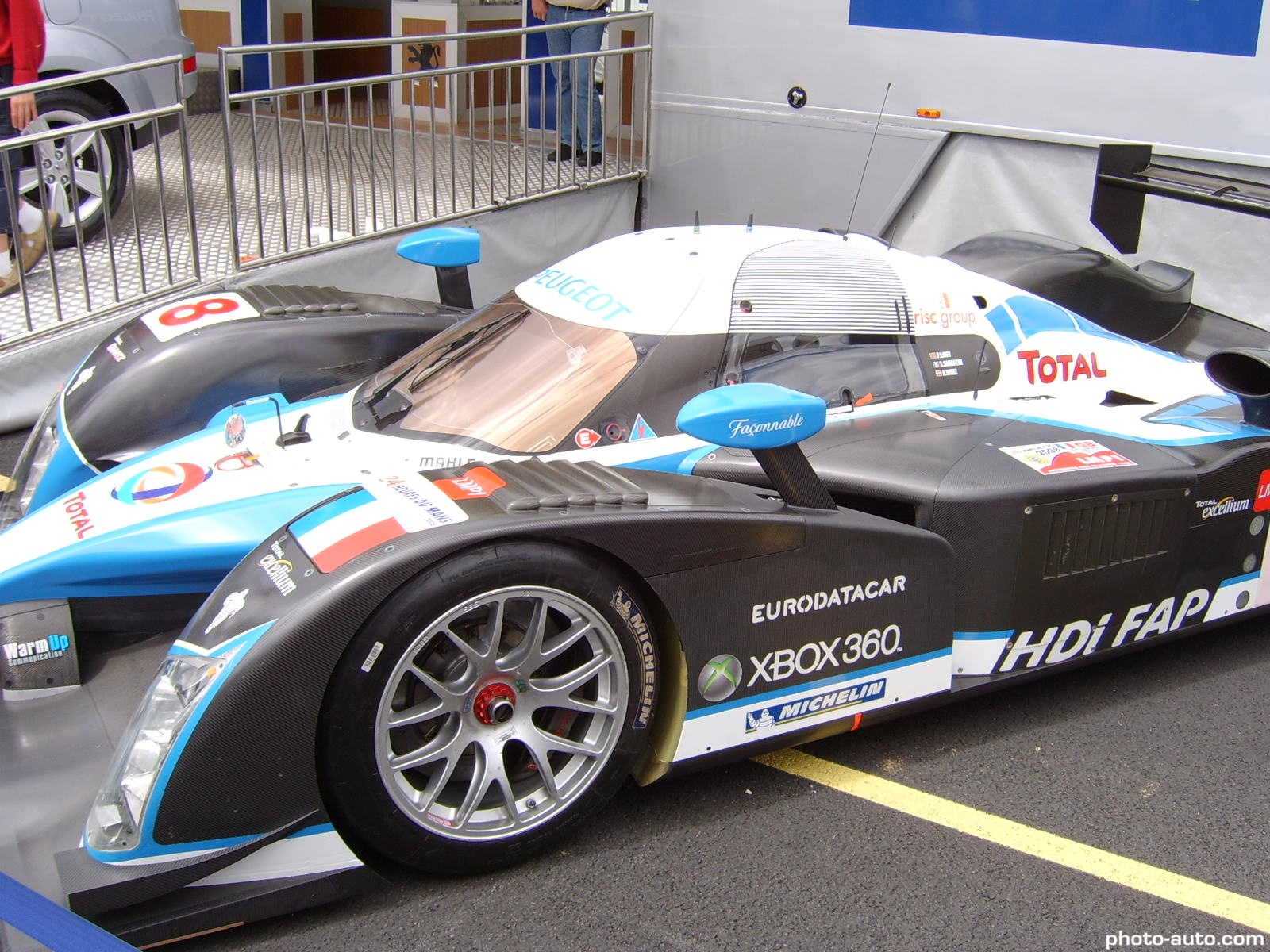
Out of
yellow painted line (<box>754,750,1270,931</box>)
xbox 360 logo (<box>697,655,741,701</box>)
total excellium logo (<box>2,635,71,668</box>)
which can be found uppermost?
xbox 360 logo (<box>697,655,741,701</box>)

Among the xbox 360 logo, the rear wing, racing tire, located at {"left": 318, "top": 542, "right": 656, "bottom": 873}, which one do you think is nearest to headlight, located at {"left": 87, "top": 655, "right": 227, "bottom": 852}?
racing tire, located at {"left": 318, "top": 542, "right": 656, "bottom": 873}

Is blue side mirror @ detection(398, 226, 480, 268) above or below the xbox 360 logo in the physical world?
above

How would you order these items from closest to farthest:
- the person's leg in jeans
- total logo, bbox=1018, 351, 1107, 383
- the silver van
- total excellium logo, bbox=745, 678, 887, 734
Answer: total excellium logo, bbox=745, 678, 887, 734
total logo, bbox=1018, 351, 1107, 383
the silver van
the person's leg in jeans

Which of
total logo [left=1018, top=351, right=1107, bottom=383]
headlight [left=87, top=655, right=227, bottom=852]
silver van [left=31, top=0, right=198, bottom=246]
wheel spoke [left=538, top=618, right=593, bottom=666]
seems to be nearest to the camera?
headlight [left=87, top=655, right=227, bottom=852]

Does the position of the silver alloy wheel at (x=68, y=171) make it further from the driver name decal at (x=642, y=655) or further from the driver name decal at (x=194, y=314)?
the driver name decal at (x=642, y=655)

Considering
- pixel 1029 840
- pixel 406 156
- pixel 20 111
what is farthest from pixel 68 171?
pixel 1029 840

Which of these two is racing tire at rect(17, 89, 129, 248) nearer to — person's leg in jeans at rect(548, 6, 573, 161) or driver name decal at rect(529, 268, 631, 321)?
person's leg in jeans at rect(548, 6, 573, 161)

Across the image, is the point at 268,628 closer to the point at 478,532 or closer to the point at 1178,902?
the point at 478,532

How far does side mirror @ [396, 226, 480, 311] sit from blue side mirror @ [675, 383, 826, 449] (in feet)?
7.02

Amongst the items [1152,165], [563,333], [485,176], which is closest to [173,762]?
[563,333]

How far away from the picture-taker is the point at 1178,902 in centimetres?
276

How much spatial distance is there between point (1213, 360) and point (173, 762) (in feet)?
10.5

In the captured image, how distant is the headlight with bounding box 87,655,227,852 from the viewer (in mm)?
2393

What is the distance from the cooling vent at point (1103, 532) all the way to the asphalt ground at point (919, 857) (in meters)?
0.46
